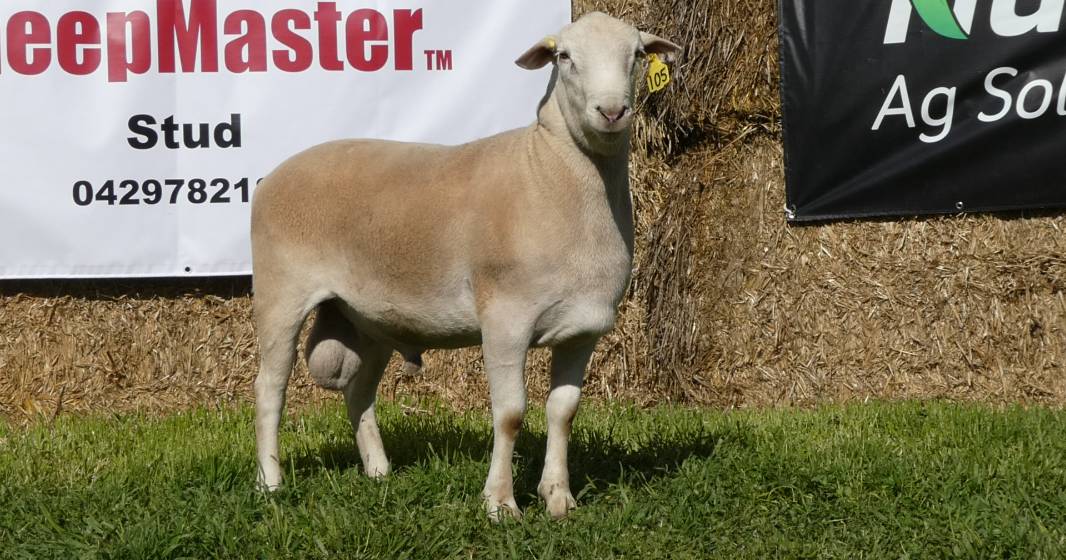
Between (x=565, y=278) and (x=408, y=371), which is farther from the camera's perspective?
(x=408, y=371)

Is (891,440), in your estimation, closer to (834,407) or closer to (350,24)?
(834,407)

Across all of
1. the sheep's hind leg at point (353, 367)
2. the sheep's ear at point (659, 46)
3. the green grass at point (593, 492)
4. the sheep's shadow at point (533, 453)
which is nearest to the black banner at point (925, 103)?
the green grass at point (593, 492)

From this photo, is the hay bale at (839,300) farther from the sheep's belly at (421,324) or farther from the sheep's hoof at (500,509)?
the sheep's hoof at (500,509)

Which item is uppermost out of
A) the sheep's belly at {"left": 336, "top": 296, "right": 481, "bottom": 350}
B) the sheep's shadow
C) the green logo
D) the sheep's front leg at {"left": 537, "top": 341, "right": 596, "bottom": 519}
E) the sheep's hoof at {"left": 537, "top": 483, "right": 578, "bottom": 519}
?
the green logo

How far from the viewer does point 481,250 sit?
4.15 m

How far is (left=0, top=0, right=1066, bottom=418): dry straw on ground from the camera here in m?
6.46

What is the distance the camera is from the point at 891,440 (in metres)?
5.33

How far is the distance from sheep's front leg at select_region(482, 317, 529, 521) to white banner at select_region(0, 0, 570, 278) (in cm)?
247

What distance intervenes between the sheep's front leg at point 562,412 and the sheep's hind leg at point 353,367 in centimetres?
78

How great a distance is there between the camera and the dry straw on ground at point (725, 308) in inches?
254

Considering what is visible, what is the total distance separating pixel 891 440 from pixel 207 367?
3636mm

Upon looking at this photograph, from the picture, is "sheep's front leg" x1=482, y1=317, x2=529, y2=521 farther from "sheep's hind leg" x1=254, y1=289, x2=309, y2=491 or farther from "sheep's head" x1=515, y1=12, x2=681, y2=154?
"sheep's hind leg" x1=254, y1=289, x2=309, y2=491

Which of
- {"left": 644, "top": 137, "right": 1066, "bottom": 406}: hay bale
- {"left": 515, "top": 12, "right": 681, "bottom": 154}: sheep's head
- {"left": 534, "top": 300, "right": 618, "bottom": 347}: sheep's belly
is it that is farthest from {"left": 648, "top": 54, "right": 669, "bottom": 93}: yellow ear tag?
{"left": 644, "top": 137, "right": 1066, "bottom": 406}: hay bale

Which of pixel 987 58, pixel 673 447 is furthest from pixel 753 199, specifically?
pixel 673 447
